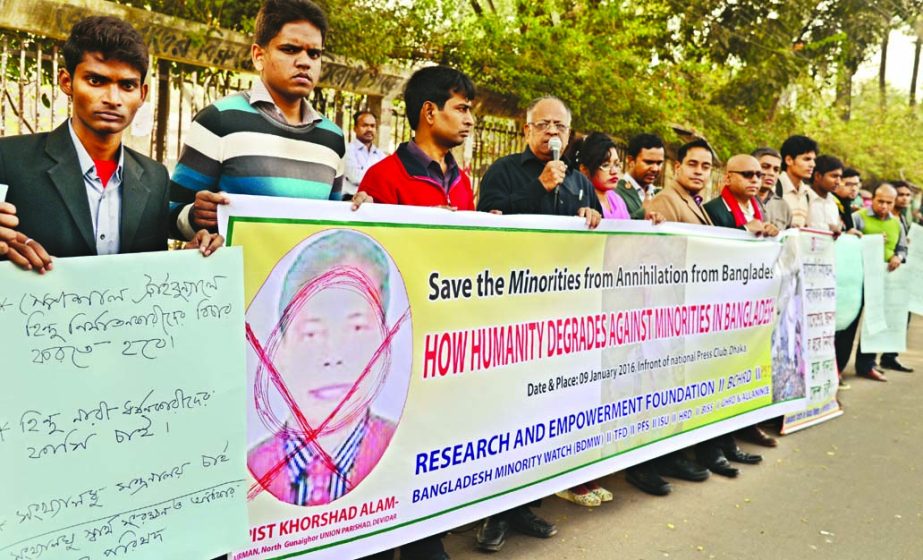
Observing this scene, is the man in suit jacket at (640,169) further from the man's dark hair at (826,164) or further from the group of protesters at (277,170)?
the man's dark hair at (826,164)

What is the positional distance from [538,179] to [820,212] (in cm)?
427

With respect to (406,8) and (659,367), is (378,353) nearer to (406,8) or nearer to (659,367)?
(659,367)

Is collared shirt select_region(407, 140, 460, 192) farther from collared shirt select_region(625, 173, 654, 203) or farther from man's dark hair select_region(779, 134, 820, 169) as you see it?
man's dark hair select_region(779, 134, 820, 169)

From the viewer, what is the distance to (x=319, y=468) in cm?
287

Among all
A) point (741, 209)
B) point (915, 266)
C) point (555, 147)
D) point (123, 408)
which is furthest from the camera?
point (915, 266)

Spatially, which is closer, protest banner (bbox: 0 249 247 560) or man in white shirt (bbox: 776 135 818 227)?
protest banner (bbox: 0 249 247 560)

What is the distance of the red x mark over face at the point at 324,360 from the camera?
2.71 metres

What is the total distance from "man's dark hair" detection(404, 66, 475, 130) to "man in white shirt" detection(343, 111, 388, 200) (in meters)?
4.96

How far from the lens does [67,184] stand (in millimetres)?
2352

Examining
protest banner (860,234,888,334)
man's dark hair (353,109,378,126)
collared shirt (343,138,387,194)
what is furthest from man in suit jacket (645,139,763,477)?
man's dark hair (353,109,378,126)

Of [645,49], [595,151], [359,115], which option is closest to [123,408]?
[595,151]

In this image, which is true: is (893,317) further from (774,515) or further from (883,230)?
(774,515)

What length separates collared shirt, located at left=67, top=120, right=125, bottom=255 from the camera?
2.41 meters

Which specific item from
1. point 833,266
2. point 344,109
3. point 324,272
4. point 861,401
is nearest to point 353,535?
point 324,272
